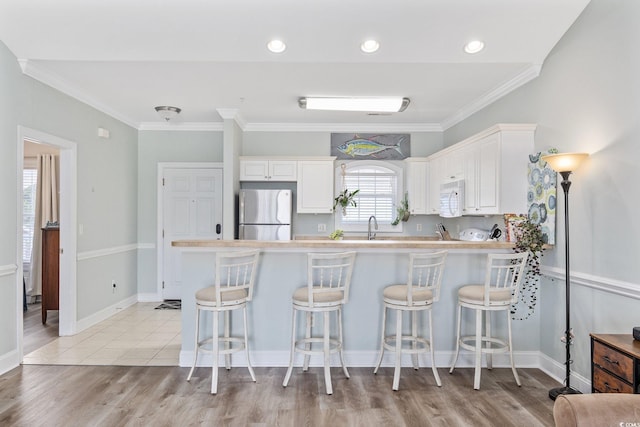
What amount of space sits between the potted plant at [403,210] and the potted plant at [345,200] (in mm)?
662

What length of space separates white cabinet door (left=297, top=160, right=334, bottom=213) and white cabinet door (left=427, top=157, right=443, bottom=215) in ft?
4.59

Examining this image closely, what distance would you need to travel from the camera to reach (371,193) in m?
5.96

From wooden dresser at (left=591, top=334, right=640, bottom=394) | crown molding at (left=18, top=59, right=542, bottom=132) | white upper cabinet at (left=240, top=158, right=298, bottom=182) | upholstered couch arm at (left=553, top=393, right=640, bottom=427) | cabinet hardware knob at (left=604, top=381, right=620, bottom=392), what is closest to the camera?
upholstered couch arm at (left=553, top=393, right=640, bottom=427)

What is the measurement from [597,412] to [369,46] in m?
2.93

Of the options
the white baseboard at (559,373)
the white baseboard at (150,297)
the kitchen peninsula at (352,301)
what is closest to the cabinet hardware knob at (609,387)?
the white baseboard at (559,373)

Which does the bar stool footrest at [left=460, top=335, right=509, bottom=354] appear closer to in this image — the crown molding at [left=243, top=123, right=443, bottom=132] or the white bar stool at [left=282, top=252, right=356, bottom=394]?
the white bar stool at [left=282, top=252, right=356, bottom=394]

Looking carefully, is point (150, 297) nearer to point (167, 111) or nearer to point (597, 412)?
point (167, 111)

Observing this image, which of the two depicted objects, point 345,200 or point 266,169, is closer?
point 266,169

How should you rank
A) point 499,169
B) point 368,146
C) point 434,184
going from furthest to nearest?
point 368,146 < point 434,184 < point 499,169

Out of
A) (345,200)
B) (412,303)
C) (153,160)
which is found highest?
(153,160)

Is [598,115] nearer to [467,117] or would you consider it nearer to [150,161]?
[467,117]

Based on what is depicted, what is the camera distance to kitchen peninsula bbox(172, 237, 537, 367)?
11.3 feet

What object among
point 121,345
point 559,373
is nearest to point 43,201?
point 121,345

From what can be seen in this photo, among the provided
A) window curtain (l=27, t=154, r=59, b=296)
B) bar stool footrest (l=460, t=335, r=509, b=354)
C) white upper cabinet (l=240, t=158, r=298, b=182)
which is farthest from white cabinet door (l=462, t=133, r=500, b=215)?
window curtain (l=27, t=154, r=59, b=296)
